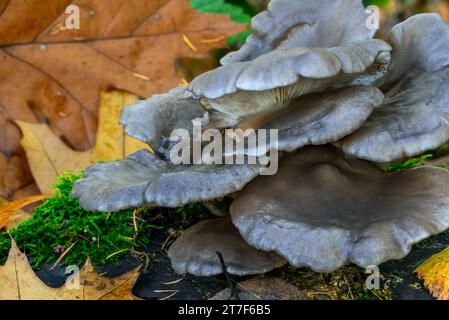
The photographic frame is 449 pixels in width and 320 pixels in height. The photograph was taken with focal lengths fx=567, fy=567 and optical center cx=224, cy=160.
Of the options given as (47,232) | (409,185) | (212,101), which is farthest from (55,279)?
(409,185)

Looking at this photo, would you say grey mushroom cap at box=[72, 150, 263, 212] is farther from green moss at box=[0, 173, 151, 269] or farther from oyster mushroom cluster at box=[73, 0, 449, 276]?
green moss at box=[0, 173, 151, 269]

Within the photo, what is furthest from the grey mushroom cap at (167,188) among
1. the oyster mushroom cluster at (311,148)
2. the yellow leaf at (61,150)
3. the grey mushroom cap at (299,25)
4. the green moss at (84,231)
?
the yellow leaf at (61,150)

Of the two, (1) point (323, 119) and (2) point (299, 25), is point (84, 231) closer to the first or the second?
(1) point (323, 119)

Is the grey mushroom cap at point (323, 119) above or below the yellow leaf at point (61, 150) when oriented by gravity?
above

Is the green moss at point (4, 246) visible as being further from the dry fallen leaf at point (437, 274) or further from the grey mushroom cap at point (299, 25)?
the dry fallen leaf at point (437, 274)

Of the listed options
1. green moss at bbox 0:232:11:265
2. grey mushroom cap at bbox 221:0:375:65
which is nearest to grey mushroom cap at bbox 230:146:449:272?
grey mushroom cap at bbox 221:0:375:65

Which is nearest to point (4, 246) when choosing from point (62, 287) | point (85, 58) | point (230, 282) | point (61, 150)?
point (62, 287)
